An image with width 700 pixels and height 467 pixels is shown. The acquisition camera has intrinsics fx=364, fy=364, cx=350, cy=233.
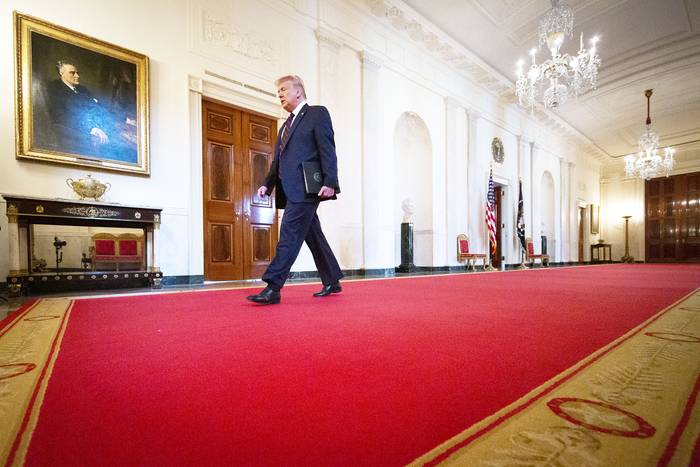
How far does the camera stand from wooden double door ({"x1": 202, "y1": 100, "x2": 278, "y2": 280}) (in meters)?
4.95

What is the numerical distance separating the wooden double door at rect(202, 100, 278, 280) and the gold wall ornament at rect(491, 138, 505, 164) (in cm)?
673

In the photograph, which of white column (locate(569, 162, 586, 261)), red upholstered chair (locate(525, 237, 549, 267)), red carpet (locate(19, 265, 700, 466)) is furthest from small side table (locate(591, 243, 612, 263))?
red carpet (locate(19, 265, 700, 466))

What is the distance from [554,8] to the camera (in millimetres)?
5699

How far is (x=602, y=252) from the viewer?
16.6 meters

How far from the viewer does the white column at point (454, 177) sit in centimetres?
843

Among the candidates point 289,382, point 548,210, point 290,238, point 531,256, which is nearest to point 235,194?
point 290,238

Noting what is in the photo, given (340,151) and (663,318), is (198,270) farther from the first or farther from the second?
(663,318)

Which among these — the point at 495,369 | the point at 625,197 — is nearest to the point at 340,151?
the point at 495,369

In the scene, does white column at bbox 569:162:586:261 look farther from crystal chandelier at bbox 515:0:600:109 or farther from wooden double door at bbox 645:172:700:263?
crystal chandelier at bbox 515:0:600:109

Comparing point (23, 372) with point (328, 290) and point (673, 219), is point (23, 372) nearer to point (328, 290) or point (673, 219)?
point (328, 290)

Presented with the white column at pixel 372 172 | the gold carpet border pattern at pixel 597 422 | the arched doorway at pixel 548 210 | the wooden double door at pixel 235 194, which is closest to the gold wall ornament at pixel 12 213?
the wooden double door at pixel 235 194

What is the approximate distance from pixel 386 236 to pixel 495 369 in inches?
231

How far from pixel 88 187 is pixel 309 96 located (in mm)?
3314

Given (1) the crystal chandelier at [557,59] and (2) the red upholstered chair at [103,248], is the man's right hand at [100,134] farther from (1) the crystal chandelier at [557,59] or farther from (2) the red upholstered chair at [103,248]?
(1) the crystal chandelier at [557,59]
